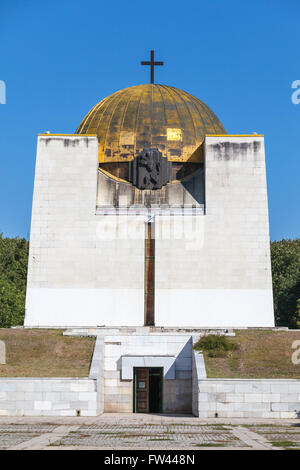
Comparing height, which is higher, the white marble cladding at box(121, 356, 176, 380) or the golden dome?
the golden dome

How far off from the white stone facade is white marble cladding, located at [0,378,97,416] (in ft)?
27.2

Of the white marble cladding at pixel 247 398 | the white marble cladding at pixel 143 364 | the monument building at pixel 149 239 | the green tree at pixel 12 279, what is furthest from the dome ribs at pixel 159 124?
the green tree at pixel 12 279

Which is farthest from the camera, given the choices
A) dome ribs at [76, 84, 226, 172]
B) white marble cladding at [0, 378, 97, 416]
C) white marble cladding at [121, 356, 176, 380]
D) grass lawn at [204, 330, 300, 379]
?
dome ribs at [76, 84, 226, 172]

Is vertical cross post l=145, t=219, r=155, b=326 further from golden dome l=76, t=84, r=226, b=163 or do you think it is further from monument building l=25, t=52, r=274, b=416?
golden dome l=76, t=84, r=226, b=163

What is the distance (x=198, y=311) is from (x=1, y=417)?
38.9 ft

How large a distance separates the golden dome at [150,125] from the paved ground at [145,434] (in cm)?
1683

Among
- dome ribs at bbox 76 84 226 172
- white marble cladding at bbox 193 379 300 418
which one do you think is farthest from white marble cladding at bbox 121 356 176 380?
dome ribs at bbox 76 84 226 172

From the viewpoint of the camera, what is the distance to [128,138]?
103 ft

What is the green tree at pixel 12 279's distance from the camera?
126 feet

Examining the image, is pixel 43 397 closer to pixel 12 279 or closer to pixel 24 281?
pixel 24 281

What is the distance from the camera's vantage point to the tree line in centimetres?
3906

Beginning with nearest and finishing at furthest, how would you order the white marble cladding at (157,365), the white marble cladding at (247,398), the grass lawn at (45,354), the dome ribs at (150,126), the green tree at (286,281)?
the white marble cladding at (247,398) → the grass lawn at (45,354) → the white marble cladding at (157,365) → the dome ribs at (150,126) → the green tree at (286,281)

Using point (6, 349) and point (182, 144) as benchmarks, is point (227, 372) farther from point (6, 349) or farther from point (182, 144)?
point (182, 144)

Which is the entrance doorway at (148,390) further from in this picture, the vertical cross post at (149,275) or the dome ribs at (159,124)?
the dome ribs at (159,124)
